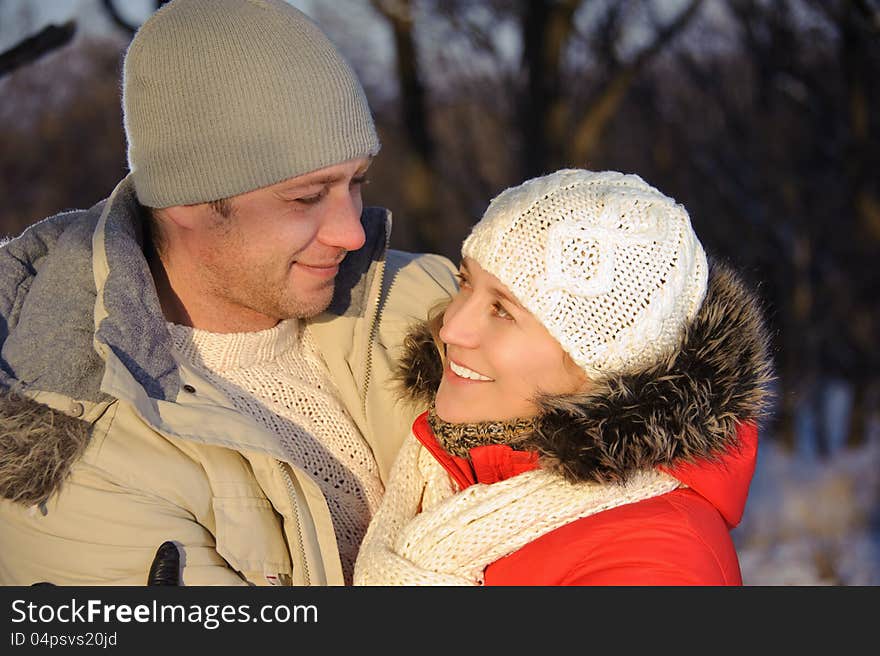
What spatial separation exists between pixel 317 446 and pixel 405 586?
58 cm

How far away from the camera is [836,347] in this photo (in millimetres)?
12242

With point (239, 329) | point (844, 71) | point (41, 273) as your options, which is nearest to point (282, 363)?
point (239, 329)

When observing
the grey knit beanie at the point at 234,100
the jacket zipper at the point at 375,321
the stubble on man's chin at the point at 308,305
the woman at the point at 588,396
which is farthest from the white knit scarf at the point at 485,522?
the grey knit beanie at the point at 234,100

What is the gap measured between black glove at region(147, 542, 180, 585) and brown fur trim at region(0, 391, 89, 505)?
274 millimetres

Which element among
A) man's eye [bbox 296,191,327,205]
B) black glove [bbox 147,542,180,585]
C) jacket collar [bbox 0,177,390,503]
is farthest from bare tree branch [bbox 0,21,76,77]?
black glove [bbox 147,542,180,585]

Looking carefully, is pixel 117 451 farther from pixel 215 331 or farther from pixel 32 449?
pixel 215 331

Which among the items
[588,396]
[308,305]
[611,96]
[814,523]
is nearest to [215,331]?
[308,305]

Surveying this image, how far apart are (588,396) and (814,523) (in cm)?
685

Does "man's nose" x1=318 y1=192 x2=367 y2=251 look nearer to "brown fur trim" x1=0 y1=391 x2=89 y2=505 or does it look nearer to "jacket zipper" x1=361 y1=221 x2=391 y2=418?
"jacket zipper" x1=361 y1=221 x2=391 y2=418

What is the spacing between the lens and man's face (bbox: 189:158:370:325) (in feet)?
9.11

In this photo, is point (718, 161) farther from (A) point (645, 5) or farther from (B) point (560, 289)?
(B) point (560, 289)

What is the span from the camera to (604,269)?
223 centimetres

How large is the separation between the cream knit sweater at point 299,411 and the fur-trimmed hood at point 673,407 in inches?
25.7

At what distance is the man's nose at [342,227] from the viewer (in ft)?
9.11
